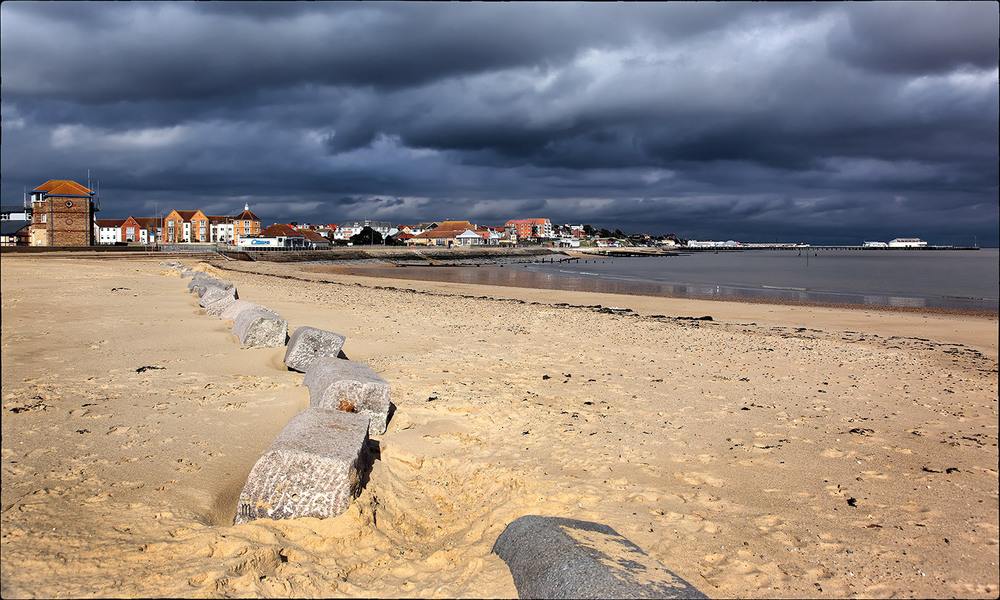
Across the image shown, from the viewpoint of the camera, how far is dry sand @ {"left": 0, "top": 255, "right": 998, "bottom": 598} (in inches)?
144

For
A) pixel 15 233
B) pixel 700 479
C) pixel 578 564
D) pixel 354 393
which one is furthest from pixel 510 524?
pixel 15 233

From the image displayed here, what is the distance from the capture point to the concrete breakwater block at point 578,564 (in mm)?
3020

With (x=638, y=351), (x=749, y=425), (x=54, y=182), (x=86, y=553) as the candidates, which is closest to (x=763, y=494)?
(x=749, y=425)

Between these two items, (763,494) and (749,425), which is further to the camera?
(749,425)

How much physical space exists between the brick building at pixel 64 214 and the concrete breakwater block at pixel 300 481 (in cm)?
7904

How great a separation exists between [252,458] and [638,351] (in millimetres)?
9123

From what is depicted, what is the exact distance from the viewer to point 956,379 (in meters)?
10.9

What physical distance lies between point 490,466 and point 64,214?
79974 millimetres

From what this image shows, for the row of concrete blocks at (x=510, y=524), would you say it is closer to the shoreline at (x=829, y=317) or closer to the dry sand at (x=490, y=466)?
the dry sand at (x=490, y=466)

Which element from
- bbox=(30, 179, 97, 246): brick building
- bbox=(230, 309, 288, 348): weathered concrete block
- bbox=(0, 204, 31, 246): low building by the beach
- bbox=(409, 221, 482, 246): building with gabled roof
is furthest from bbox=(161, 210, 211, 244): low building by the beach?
bbox=(230, 309, 288, 348): weathered concrete block

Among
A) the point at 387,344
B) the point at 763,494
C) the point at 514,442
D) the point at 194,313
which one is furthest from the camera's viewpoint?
the point at 194,313

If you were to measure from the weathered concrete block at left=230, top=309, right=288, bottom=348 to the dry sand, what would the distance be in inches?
14.4

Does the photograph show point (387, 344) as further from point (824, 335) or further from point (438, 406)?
point (824, 335)

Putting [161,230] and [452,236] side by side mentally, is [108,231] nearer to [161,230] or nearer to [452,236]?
[161,230]
